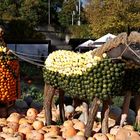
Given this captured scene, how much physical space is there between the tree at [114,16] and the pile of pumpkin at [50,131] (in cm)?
2207

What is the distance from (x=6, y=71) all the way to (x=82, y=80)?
2.06 m

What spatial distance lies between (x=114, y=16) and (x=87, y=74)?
24.2 metres

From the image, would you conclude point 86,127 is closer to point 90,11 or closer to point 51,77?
point 51,77

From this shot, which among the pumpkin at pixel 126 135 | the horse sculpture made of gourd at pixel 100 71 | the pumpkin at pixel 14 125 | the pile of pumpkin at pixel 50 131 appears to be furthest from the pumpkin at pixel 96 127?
the pumpkin at pixel 14 125

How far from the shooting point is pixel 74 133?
24.6 feet

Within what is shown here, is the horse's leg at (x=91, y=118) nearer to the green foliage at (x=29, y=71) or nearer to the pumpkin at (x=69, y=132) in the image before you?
the pumpkin at (x=69, y=132)

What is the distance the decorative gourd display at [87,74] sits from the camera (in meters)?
7.31

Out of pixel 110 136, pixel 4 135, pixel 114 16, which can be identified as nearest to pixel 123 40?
pixel 110 136

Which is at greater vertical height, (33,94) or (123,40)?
(123,40)

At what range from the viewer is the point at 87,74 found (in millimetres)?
7441

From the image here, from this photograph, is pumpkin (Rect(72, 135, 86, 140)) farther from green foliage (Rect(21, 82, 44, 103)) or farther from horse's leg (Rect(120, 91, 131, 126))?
green foliage (Rect(21, 82, 44, 103))

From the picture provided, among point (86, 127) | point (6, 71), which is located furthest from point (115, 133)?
point (6, 71)

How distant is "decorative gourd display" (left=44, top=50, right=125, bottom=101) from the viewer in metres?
7.31

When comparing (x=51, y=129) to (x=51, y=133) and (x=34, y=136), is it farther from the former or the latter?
(x=34, y=136)
